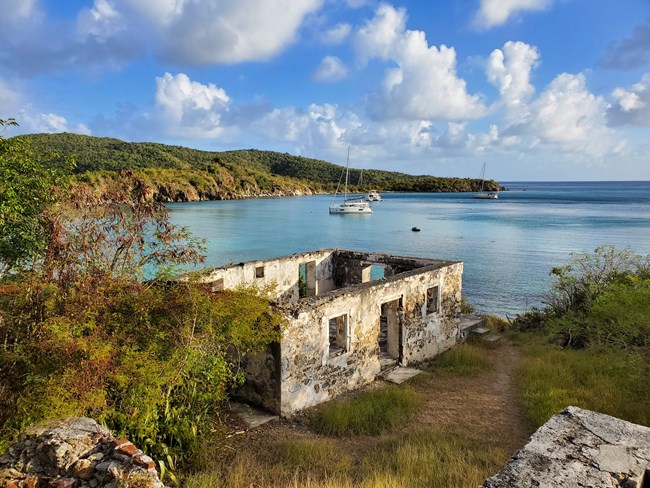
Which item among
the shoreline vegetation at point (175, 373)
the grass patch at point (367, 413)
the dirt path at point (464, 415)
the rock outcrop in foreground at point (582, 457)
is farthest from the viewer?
the grass patch at point (367, 413)

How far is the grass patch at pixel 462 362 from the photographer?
1307cm

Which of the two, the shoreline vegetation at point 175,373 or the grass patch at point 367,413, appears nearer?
the shoreline vegetation at point 175,373

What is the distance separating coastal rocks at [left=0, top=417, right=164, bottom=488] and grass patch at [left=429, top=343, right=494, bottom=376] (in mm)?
9568

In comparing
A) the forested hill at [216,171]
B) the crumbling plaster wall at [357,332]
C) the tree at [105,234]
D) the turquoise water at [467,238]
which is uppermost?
the forested hill at [216,171]

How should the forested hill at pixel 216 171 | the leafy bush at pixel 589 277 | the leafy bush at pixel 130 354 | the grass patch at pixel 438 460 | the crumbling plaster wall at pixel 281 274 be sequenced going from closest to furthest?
the leafy bush at pixel 130 354, the grass patch at pixel 438 460, the crumbling plaster wall at pixel 281 274, the leafy bush at pixel 589 277, the forested hill at pixel 216 171

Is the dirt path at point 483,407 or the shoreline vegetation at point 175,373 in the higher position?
the shoreline vegetation at point 175,373

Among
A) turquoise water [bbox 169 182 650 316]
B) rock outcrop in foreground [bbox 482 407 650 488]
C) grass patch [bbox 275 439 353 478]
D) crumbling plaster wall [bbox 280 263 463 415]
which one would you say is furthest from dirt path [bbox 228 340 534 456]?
turquoise water [bbox 169 182 650 316]

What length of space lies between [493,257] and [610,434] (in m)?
34.2

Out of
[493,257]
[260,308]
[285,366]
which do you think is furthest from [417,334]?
[493,257]

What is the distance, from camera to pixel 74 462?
17.1ft

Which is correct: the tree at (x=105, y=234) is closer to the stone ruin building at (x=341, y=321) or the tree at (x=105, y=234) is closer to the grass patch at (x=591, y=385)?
the stone ruin building at (x=341, y=321)

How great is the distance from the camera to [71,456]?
5.25 meters

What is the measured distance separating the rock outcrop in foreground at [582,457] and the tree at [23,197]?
27.2 feet

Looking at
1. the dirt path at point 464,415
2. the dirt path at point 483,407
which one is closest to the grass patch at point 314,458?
the dirt path at point 464,415
